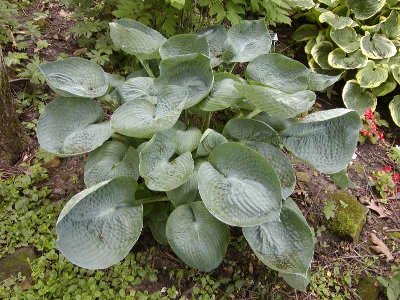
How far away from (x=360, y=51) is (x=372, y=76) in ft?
0.86

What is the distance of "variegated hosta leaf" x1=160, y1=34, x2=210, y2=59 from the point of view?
2281mm

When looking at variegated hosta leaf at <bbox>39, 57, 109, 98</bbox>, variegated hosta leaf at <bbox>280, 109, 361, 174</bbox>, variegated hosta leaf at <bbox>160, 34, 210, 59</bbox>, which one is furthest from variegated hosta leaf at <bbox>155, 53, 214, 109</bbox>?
variegated hosta leaf at <bbox>280, 109, 361, 174</bbox>

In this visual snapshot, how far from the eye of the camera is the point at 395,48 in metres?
3.74

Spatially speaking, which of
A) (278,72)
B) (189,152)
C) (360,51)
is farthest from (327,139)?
(360,51)

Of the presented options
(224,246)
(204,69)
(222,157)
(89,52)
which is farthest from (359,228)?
(89,52)

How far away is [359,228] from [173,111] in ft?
4.91

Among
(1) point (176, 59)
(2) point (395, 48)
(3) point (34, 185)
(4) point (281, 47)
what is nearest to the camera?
(1) point (176, 59)

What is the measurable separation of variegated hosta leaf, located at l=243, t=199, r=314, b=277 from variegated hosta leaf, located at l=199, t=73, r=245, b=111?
1.90 feet

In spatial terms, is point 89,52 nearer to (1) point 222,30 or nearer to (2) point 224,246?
(1) point 222,30

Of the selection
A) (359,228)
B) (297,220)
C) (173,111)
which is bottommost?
(359,228)

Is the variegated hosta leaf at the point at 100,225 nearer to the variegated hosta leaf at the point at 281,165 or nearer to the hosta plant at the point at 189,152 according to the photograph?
the hosta plant at the point at 189,152

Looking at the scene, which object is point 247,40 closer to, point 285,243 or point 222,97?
point 222,97

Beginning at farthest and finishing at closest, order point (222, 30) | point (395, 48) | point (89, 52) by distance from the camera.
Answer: point (395, 48) → point (89, 52) → point (222, 30)

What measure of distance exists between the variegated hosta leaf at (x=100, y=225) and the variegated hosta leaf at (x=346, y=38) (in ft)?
8.36
